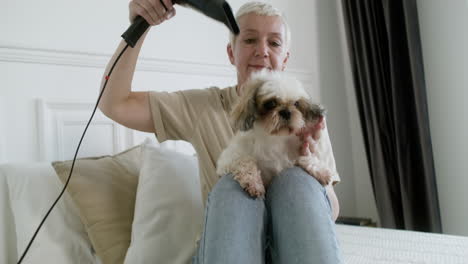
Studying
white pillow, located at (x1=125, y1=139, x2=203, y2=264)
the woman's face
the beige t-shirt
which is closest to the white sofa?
white pillow, located at (x1=125, y1=139, x2=203, y2=264)

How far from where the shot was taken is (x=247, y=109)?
1.14 metres

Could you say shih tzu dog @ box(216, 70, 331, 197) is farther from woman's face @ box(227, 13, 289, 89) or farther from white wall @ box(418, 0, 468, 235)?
white wall @ box(418, 0, 468, 235)

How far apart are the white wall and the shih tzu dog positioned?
5.84ft

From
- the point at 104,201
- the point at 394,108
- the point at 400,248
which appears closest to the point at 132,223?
the point at 104,201

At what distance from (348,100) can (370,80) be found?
0.53 meters

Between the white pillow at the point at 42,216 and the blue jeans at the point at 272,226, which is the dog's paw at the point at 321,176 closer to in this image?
the blue jeans at the point at 272,226

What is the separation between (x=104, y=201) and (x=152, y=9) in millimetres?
667

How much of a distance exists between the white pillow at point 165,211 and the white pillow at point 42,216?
0.63 feet

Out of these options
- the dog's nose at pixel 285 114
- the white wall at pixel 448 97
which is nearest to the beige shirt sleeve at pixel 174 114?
the dog's nose at pixel 285 114

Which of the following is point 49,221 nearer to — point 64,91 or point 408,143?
point 64,91

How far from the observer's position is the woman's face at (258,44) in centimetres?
141

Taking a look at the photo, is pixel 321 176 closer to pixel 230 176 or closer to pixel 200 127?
pixel 230 176

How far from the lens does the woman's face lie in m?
1.41

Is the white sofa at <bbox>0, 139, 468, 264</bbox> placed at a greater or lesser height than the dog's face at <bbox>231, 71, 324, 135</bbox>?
lesser
